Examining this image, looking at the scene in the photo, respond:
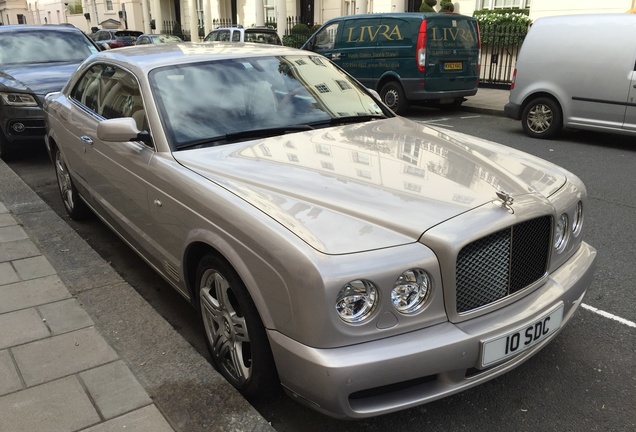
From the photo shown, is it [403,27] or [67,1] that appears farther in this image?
[67,1]

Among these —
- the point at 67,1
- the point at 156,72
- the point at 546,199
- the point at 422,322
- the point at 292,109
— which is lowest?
the point at 422,322

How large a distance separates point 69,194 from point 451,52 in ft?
28.1

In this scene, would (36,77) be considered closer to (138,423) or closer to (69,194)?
(69,194)

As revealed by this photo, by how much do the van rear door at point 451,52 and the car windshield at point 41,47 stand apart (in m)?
6.36

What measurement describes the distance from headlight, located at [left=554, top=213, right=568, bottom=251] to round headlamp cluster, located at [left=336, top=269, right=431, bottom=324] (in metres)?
0.92

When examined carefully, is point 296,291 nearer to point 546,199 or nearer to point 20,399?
point 546,199

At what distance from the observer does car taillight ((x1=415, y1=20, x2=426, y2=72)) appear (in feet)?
36.5

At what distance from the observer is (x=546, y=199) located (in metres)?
2.65

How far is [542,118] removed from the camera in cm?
925

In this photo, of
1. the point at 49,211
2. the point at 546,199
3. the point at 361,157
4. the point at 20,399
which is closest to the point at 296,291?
the point at 361,157

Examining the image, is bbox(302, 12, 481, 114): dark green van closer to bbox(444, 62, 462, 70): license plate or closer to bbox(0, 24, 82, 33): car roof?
bbox(444, 62, 462, 70): license plate

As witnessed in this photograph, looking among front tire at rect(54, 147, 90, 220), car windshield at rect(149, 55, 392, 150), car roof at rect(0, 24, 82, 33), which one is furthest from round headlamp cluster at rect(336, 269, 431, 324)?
car roof at rect(0, 24, 82, 33)

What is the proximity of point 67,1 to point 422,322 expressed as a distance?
59.3m

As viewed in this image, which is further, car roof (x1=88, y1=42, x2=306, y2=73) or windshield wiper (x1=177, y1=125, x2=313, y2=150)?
Answer: car roof (x1=88, y1=42, x2=306, y2=73)
